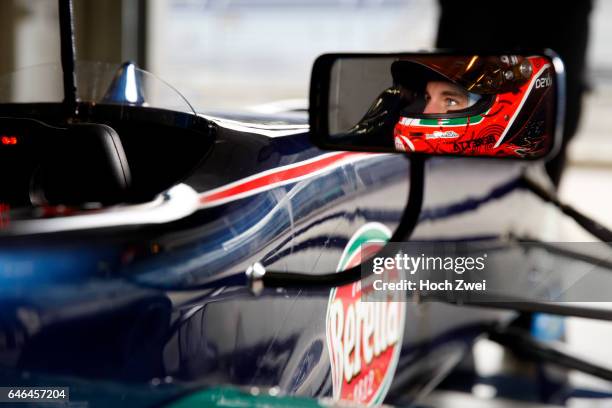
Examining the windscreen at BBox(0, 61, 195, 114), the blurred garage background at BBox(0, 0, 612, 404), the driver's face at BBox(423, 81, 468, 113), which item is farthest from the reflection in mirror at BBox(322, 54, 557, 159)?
the blurred garage background at BBox(0, 0, 612, 404)

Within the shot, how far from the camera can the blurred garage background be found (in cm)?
583

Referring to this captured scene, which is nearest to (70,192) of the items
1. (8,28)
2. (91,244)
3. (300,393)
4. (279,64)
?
(91,244)

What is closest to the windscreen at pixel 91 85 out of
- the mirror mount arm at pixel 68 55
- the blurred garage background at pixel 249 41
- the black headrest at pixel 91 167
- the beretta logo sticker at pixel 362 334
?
the mirror mount arm at pixel 68 55

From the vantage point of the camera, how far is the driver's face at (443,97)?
1062 millimetres

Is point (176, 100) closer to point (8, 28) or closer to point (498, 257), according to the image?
point (498, 257)

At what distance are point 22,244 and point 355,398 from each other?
706 millimetres

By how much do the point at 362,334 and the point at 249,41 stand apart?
41.1ft

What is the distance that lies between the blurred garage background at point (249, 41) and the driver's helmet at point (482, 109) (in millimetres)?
4510

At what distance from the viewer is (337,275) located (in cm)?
106
